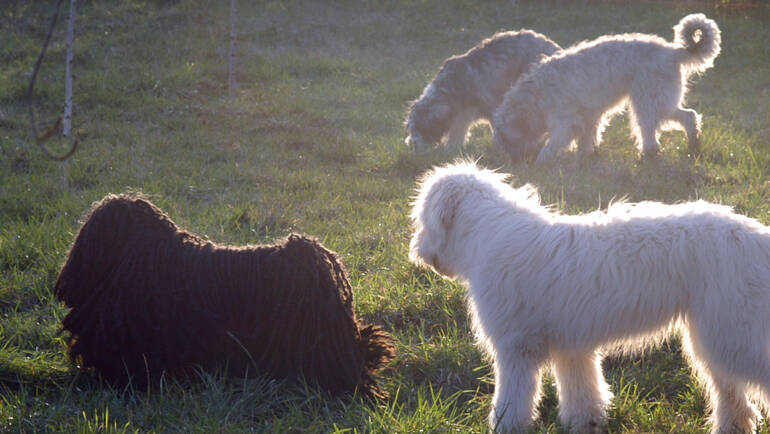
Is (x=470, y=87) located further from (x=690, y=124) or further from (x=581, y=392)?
(x=581, y=392)

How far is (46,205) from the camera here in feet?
20.9

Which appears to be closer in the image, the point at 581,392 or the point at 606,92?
the point at 581,392

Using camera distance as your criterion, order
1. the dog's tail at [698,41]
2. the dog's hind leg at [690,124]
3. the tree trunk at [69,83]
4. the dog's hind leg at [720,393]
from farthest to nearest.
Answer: the tree trunk at [69,83], the dog's hind leg at [690,124], the dog's tail at [698,41], the dog's hind leg at [720,393]

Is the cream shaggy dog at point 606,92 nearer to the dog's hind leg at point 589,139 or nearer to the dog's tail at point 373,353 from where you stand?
the dog's hind leg at point 589,139

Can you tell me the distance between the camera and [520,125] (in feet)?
27.4

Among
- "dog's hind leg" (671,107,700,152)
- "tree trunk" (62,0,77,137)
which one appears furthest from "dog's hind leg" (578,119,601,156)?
"tree trunk" (62,0,77,137)

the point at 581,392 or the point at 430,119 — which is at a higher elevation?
the point at 430,119


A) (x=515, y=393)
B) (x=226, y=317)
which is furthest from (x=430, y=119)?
(x=515, y=393)

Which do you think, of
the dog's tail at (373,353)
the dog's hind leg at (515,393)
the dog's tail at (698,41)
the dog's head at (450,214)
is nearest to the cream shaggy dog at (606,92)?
the dog's tail at (698,41)

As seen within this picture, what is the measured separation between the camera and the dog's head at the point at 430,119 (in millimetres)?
9047

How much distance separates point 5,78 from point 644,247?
11.5 metres

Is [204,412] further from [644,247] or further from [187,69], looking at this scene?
[187,69]

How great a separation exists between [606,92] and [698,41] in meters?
1.11

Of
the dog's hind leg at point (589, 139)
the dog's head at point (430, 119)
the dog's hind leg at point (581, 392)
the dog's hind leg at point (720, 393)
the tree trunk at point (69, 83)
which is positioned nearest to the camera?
the dog's hind leg at point (720, 393)
